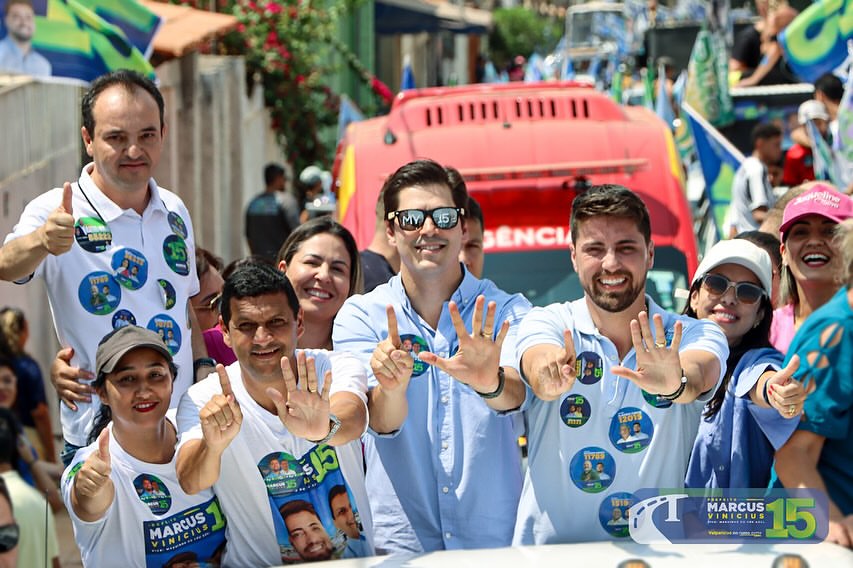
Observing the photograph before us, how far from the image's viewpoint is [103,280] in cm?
463

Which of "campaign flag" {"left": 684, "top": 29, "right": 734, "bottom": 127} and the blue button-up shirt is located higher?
"campaign flag" {"left": 684, "top": 29, "right": 734, "bottom": 127}

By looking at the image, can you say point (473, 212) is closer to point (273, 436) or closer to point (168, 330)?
point (168, 330)

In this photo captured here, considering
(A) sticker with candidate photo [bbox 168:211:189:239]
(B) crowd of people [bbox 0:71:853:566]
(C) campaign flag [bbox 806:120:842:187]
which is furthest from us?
(C) campaign flag [bbox 806:120:842:187]

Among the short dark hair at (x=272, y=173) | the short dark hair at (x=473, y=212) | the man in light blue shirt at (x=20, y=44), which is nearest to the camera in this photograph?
the short dark hair at (x=473, y=212)

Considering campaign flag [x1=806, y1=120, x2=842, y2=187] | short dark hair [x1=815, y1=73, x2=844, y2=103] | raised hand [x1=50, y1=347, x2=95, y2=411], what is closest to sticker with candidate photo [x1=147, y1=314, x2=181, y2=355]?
raised hand [x1=50, y1=347, x2=95, y2=411]

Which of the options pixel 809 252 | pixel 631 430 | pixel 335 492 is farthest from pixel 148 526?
pixel 809 252

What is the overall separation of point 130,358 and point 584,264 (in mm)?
1274

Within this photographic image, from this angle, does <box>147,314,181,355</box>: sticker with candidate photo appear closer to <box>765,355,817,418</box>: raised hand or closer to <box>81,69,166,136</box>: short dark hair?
Result: <box>81,69,166,136</box>: short dark hair

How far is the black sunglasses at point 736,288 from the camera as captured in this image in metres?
4.42

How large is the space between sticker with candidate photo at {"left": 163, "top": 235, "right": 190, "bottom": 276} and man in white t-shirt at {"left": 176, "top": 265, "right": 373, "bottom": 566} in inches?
30.5

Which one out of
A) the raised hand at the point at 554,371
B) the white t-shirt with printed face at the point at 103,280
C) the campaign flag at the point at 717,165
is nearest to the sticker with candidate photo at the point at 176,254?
the white t-shirt with printed face at the point at 103,280

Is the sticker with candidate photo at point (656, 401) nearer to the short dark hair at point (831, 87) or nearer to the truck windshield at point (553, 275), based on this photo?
the truck windshield at point (553, 275)

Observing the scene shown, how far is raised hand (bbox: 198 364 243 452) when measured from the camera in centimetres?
370

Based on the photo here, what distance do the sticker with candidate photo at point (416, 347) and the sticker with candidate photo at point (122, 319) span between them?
0.95 meters
